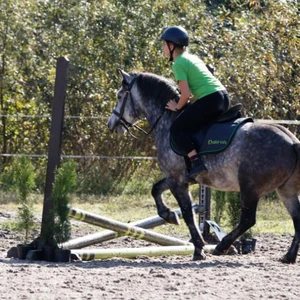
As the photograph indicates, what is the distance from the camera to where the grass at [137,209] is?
12258mm

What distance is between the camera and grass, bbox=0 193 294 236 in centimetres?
1226

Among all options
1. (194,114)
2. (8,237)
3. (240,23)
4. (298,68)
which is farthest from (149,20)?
(194,114)

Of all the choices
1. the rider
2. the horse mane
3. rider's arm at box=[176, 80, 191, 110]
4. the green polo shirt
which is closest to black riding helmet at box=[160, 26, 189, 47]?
the rider

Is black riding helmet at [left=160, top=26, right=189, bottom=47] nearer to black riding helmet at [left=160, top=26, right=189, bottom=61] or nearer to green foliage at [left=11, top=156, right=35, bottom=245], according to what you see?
black riding helmet at [left=160, top=26, right=189, bottom=61]

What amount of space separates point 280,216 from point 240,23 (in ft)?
15.2

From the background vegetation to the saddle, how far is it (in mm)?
7753

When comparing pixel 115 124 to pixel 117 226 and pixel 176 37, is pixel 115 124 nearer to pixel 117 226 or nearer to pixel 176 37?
pixel 117 226

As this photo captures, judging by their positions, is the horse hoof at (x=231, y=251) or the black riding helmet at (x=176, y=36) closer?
the black riding helmet at (x=176, y=36)

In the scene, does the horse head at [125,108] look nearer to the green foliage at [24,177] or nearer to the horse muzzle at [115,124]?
the horse muzzle at [115,124]

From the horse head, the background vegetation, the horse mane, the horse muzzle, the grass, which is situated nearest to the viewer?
the horse mane

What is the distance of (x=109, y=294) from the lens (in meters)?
6.35

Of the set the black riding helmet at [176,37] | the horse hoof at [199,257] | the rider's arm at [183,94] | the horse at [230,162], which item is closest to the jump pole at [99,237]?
the horse at [230,162]

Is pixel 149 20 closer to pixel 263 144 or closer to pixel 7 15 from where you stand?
pixel 7 15

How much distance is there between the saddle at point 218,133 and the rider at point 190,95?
5cm
